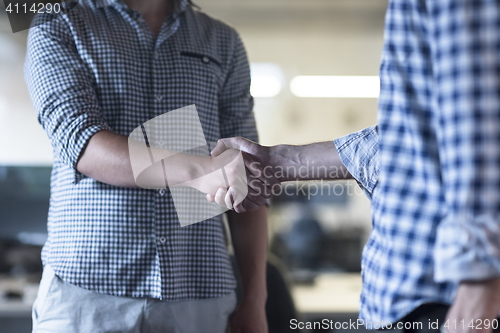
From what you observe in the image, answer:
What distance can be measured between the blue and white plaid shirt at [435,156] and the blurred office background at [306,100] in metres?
2.42

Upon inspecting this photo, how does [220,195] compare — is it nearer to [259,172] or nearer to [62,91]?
[259,172]

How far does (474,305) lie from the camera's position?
1.79 ft

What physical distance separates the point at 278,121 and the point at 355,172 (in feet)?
15.0

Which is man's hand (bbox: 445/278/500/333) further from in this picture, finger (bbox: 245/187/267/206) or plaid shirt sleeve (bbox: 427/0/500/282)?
finger (bbox: 245/187/267/206)

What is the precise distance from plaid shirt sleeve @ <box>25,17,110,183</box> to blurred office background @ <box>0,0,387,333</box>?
2216mm

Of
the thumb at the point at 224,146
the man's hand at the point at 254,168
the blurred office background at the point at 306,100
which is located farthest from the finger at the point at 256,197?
A: the blurred office background at the point at 306,100

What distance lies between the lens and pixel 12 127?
4477 mm

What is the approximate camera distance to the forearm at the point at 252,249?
1184mm

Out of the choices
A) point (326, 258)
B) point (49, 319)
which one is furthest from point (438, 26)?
point (326, 258)

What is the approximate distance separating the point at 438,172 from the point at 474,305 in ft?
0.51

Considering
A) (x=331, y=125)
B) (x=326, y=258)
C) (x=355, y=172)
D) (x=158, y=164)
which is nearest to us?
(x=355, y=172)

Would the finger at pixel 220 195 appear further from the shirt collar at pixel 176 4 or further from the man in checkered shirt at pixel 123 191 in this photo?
the shirt collar at pixel 176 4

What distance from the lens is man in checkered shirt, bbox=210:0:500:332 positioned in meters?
0.54

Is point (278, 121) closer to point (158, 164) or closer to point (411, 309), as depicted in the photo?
point (158, 164)
